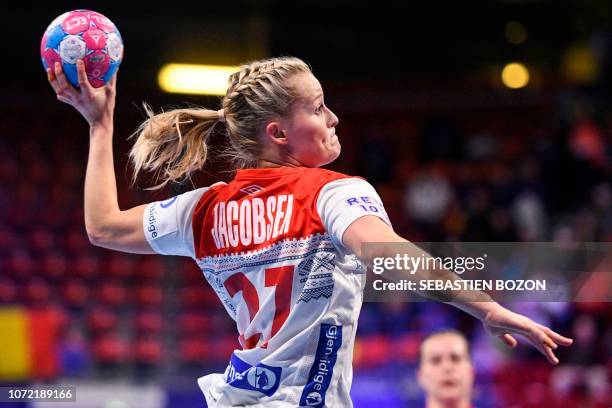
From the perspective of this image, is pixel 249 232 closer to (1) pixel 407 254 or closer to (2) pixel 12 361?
(1) pixel 407 254

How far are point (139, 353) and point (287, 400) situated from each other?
27.7 feet

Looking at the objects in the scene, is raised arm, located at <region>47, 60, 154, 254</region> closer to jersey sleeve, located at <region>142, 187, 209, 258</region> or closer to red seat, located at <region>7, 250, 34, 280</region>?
jersey sleeve, located at <region>142, 187, 209, 258</region>

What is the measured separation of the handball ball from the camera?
263cm

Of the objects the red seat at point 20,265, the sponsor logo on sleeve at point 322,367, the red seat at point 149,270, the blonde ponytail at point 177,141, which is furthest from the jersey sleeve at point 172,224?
the red seat at point 20,265

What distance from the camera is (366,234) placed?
2025mm

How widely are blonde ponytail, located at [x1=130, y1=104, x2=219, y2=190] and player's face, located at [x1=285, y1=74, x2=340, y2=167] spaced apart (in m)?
0.31

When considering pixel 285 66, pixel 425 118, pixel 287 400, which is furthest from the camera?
pixel 425 118

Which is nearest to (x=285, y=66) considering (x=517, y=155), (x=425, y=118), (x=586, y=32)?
(x=517, y=155)

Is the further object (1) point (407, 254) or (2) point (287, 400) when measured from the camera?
(2) point (287, 400)

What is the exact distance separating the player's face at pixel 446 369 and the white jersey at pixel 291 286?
70.3 inches

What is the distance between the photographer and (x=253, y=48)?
1492 cm

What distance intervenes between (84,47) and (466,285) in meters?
1.37

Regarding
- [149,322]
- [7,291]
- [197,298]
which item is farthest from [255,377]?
[7,291]

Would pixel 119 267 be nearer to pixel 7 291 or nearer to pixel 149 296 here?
pixel 149 296
